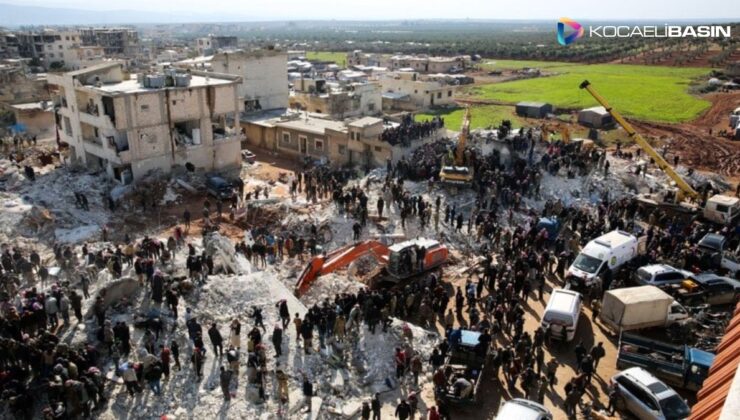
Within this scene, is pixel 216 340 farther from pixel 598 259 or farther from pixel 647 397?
pixel 598 259

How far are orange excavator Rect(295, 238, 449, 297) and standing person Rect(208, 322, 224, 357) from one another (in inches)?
184

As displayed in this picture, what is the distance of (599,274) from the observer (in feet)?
71.5

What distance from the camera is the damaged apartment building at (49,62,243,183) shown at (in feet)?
106

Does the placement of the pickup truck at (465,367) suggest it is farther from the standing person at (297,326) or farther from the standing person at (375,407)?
the standing person at (297,326)

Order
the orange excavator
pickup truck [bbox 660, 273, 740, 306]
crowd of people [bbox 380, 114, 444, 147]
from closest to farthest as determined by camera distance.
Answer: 1. pickup truck [bbox 660, 273, 740, 306]
2. the orange excavator
3. crowd of people [bbox 380, 114, 444, 147]

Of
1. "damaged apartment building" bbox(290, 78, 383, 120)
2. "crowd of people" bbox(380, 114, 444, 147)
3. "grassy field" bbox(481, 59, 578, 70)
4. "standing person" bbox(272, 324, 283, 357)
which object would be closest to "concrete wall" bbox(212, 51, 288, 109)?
"damaged apartment building" bbox(290, 78, 383, 120)

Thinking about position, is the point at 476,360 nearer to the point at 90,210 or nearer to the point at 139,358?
the point at 139,358

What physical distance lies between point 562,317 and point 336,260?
→ 824cm

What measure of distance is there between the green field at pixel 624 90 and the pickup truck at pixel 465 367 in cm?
4985

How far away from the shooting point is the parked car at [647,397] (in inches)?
561

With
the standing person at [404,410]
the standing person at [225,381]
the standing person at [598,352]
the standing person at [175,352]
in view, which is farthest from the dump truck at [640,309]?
the standing person at [175,352]

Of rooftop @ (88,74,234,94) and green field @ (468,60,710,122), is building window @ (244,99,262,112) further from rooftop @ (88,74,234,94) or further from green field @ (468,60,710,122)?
green field @ (468,60,710,122)

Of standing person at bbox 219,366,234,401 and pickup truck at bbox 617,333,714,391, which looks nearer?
standing person at bbox 219,366,234,401

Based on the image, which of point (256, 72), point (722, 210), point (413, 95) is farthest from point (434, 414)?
point (413, 95)
